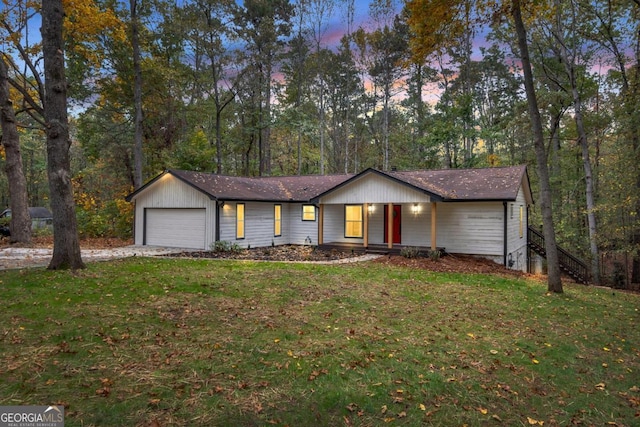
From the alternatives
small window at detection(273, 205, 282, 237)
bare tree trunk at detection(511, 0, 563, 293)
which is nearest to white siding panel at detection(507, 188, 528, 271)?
bare tree trunk at detection(511, 0, 563, 293)

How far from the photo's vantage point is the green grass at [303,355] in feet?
11.6

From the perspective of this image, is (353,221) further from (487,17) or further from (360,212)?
(487,17)

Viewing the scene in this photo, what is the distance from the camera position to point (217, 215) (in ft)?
51.3

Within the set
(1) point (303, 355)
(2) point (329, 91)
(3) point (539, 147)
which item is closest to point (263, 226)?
(3) point (539, 147)

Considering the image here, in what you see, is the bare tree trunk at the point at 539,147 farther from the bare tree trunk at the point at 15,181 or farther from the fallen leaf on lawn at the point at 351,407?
the bare tree trunk at the point at 15,181

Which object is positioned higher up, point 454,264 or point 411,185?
point 411,185

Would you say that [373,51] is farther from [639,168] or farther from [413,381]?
[413,381]

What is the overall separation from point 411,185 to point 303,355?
1139cm

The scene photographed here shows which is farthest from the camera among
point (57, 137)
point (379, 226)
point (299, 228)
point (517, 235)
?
point (299, 228)

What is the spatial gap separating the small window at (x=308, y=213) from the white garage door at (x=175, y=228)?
5.44 meters

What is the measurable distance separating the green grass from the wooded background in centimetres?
914

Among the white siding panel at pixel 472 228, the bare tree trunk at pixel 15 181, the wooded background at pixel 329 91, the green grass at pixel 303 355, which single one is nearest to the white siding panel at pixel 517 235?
the white siding panel at pixel 472 228

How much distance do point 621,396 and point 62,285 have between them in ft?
30.8

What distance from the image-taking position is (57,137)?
862 cm
